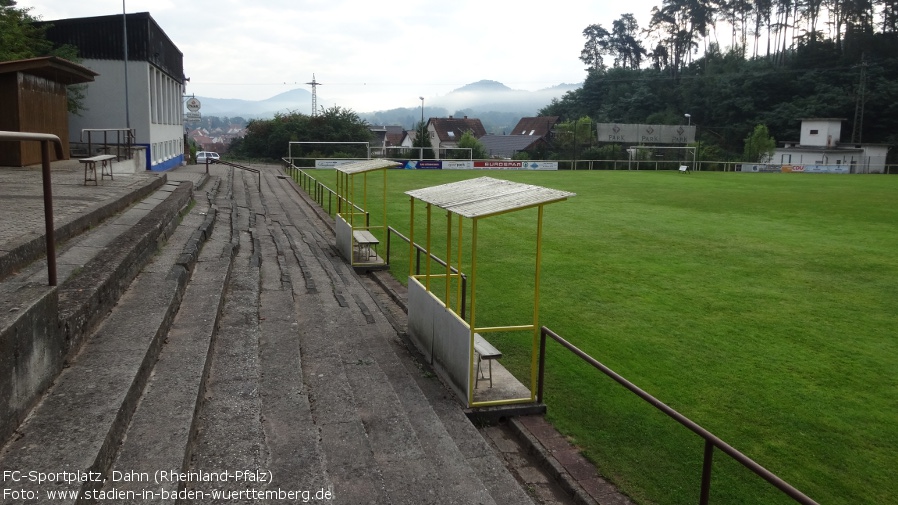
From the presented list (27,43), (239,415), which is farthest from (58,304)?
(27,43)

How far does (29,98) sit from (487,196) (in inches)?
604

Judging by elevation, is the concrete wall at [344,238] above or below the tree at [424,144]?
below

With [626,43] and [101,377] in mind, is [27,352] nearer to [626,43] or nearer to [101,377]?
[101,377]

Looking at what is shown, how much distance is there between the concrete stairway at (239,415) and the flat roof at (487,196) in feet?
6.44

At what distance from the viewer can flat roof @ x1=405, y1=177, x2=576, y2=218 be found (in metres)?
6.80

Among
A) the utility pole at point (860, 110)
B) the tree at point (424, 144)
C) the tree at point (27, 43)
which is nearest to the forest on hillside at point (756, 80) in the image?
the utility pole at point (860, 110)

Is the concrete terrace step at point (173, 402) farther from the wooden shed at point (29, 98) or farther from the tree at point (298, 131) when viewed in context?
the tree at point (298, 131)

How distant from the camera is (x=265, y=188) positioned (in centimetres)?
3247

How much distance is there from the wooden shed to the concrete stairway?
9812 mm

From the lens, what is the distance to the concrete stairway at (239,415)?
4594 millimetres

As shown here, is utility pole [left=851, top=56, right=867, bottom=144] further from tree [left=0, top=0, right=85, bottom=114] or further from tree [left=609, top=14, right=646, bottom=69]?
tree [left=0, top=0, right=85, bottom=114]

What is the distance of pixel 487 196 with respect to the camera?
7633mm

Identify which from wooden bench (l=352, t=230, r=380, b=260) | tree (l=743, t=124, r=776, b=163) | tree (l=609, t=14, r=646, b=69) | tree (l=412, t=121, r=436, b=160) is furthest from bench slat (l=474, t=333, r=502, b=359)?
tree (l=609, t=14, r=646, b=69)

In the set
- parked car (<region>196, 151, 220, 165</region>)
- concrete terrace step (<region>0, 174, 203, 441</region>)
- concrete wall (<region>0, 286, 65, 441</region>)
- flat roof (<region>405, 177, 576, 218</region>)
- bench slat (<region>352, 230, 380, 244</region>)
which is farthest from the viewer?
parked car (<region>196, 151, 220, 165</region>)
